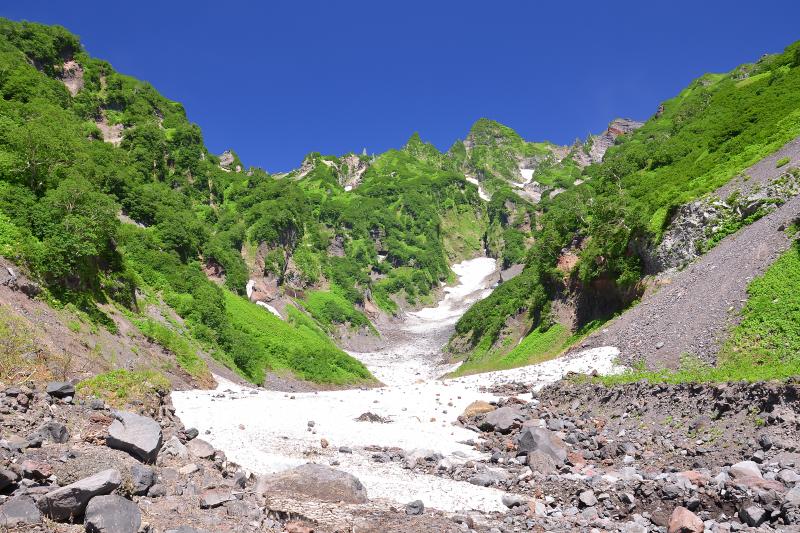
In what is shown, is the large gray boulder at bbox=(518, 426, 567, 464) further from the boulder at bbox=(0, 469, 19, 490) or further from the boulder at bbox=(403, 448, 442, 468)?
the boulder at bbox=(0, 469, 19, 490)

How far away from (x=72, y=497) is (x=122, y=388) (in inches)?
243

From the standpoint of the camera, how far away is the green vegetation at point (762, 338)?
55.5 feet

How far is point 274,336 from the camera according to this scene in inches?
1829

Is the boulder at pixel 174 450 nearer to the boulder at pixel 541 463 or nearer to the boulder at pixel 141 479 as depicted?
the boulder at pixel 141 479

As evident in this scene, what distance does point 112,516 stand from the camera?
6578mm

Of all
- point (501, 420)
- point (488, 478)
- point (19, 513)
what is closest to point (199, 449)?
point (19, 513)

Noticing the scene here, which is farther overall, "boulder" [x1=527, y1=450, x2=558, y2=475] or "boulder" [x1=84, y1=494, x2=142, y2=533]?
"boulder" [x1=527, y1=450, x2=558, y2=475]

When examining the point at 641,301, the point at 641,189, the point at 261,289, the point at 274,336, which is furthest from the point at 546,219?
the point at 261,289

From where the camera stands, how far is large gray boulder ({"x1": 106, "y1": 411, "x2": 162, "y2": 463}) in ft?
29.4

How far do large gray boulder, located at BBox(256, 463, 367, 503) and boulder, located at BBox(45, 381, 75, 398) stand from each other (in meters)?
4.75

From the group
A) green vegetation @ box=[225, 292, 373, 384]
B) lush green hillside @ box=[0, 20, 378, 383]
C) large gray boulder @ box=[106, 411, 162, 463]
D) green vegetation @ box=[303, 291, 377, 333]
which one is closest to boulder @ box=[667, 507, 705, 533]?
large gray boulder @ box=[106, 411, 162, 463]

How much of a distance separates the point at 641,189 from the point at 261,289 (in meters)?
57.2

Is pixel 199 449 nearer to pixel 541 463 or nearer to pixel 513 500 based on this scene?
pixel 513 500

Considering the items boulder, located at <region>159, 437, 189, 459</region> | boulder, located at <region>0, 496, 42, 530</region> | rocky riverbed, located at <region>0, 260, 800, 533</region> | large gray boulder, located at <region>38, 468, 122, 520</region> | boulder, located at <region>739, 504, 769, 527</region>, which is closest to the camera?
boulder, located at <region>0, 496, 42, 530</region>
